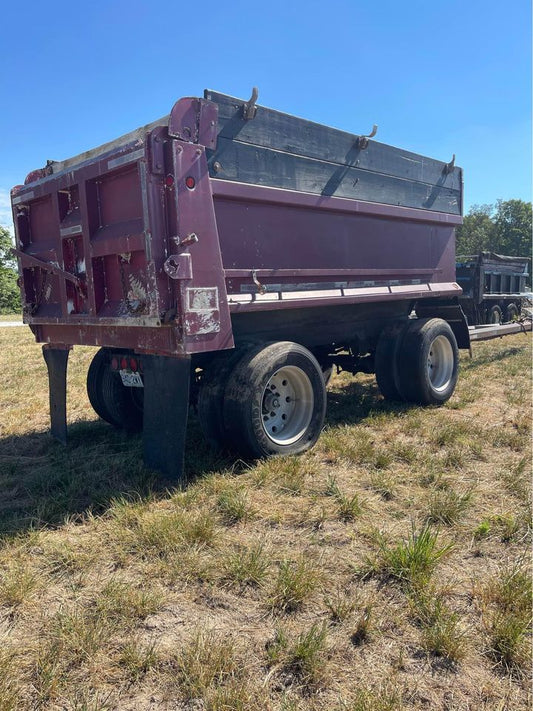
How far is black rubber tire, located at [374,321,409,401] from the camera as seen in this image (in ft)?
20.3

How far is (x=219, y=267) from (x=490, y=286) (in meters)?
12.1

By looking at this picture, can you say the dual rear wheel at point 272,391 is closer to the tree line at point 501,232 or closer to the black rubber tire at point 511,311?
the black rubber tire at point 511,311

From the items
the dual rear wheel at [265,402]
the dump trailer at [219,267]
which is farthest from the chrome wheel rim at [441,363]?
the dual rear wheel at [265,402]

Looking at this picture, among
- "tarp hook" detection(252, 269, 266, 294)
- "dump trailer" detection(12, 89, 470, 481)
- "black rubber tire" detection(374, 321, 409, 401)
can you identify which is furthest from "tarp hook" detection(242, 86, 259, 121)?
"black rubber tire" detection(374, 321, 409, 401)

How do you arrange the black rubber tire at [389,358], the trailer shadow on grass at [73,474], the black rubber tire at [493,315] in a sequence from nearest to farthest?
the trailer shadow on grass at [73,474]
the black rubber tire at [389,358]
the black rubber tire at [493,315]

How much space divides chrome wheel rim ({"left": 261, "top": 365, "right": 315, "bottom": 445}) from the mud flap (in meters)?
0.84

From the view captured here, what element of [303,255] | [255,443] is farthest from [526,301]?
[255,443]

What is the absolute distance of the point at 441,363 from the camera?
6.71 metres

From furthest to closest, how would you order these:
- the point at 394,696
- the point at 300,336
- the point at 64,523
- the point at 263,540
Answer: the point at 300,336, the point at 64,523, the point at 263,540, the point at 394,696

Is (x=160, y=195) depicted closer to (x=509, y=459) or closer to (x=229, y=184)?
(x=229, y=184)

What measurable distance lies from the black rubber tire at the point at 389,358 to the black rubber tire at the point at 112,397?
272 cm

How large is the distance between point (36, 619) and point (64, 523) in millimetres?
1005

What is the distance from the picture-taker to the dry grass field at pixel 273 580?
201 cm

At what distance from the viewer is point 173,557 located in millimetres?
2846
